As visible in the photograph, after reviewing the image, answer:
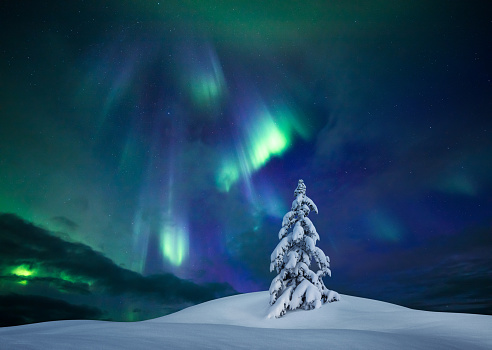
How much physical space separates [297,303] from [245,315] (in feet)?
11.2

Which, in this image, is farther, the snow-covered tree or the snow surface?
the snow-covered tree

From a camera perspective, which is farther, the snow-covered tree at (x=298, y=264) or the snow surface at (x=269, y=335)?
the snow-covered tree at (x=298, y=264)

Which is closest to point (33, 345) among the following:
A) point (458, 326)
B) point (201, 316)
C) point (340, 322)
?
point (458, 326)

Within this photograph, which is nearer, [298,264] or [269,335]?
[269,335]

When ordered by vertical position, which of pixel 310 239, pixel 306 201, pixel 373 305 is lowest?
pixel 373 305

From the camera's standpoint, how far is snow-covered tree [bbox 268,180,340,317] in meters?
18.3

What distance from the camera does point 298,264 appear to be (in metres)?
19.6

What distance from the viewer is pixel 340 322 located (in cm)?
1390

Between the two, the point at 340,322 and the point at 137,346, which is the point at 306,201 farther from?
the point at 137,346

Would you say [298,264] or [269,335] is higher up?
[298,264]

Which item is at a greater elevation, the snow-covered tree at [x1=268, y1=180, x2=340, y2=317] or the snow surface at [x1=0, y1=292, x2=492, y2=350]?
the snow-covered tree at [x1=268, y1=180, x2=340, y2=317]

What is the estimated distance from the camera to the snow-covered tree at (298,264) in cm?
1827

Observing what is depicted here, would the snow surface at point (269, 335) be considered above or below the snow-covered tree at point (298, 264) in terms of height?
below

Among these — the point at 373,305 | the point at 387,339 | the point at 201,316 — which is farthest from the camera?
the point at 201,316
